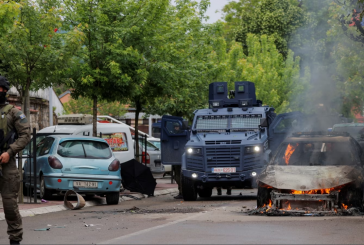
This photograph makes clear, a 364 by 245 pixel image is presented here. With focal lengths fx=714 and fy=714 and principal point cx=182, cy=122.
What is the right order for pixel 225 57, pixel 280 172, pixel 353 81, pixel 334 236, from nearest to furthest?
pixel 334 236
pixel 280 172
pixel 353 81
pixel 225 57

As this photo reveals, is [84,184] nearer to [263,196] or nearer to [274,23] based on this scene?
[263,196]

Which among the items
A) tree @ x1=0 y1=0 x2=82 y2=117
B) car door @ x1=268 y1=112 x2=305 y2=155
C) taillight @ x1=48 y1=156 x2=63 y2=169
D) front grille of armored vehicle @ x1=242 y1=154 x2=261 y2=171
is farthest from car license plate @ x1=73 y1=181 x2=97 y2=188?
car door @ x1=268 y1=112 x2=305 y2=155

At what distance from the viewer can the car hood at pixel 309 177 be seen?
11406 millimetres

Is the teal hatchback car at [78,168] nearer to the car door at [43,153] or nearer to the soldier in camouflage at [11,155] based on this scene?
the car door at [43,153]

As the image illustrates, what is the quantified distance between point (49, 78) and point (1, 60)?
1353 millimetres

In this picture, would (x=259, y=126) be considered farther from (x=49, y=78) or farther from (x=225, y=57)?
(x=225, y=57)

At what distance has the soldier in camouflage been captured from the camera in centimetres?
821

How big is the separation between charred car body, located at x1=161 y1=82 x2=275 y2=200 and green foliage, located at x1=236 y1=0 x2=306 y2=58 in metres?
43.3

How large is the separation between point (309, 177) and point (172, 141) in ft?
24.5

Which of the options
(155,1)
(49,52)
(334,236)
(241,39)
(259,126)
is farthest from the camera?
(241,39)

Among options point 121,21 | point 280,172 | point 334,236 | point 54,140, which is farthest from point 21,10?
point 334,236

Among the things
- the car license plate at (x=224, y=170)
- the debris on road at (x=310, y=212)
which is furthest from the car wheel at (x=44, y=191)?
the debris on road at (x=310, y=212)

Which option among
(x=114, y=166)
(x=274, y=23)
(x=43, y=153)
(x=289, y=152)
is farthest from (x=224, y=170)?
(x=274, y=23)

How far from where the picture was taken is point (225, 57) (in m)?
44.7
